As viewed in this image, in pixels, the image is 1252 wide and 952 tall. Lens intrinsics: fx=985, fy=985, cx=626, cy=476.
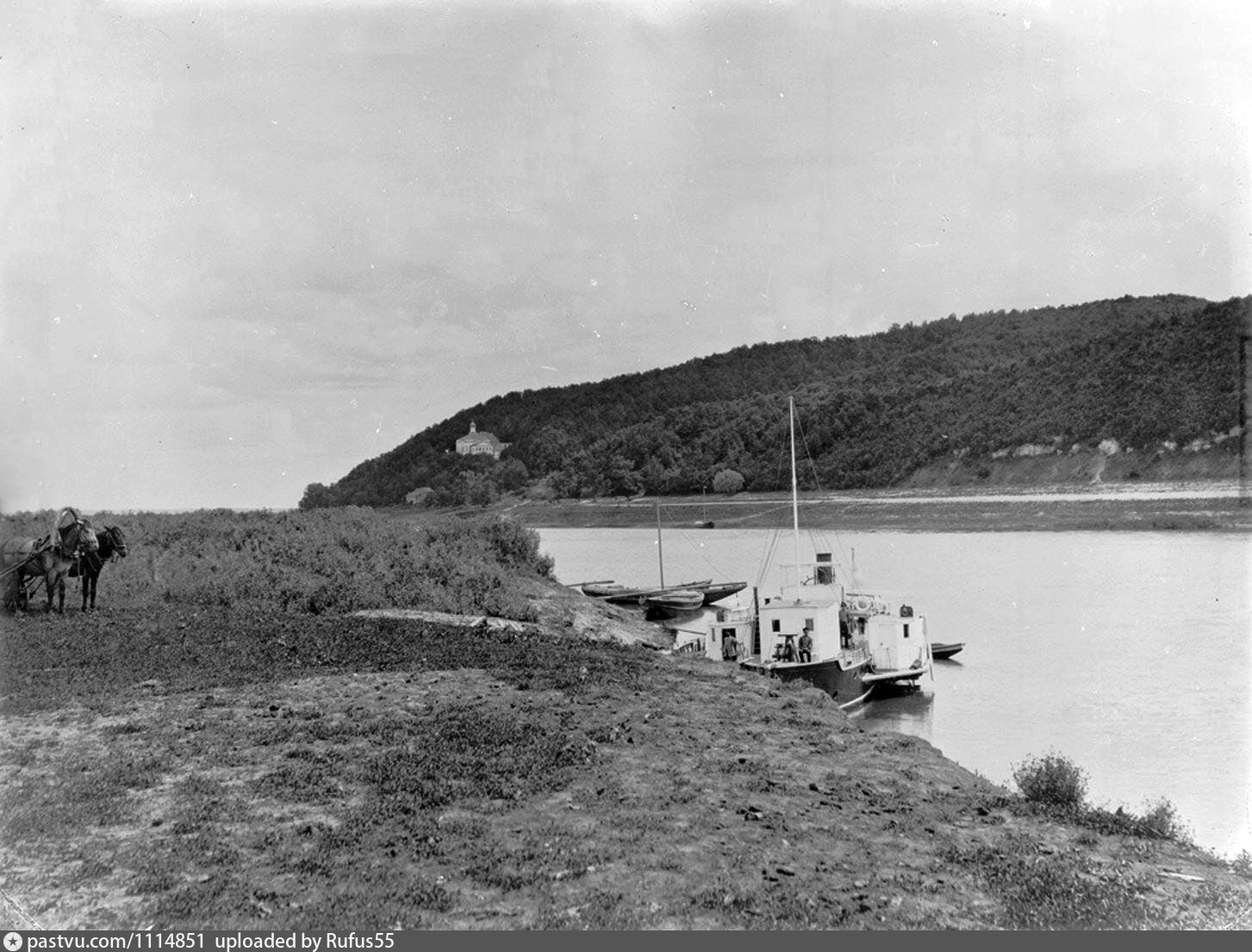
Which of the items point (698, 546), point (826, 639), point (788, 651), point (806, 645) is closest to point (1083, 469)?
point (698, 546)

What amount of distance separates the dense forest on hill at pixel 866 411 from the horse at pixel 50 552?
150 feet

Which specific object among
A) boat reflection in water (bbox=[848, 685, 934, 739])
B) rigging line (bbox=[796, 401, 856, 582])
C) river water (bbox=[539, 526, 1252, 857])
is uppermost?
rigging line (bbox=[796, 401, 856, 582])

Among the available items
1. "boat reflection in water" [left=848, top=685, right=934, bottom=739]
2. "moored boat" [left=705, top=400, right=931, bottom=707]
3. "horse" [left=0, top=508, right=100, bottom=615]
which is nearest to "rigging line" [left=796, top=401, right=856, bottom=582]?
"moored boat" [left=705, top=400, right=931, bottom=707]

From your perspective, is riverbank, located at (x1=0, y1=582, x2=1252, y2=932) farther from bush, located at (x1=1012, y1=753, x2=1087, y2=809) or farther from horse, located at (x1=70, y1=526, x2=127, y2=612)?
horse, located at (x1=70, y1=526, x2=127, y2=612)

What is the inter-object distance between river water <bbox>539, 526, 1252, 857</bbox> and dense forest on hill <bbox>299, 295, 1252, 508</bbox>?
54.4ft

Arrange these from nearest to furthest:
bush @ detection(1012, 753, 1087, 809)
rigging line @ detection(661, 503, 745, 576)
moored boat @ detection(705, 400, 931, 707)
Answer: bush @ detection(1012, 753, 1087, 809)
moored boat @ detection(705, 400, 931, 707)
rigging line @ detection(661, 503, 745, 576)

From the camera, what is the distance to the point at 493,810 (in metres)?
9.04

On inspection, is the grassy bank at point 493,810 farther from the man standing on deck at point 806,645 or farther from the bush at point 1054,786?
the man standing on deck at point 806,645

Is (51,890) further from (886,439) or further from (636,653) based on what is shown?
(886,439)

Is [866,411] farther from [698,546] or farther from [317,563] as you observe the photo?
[317,563]

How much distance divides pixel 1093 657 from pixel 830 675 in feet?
41.2

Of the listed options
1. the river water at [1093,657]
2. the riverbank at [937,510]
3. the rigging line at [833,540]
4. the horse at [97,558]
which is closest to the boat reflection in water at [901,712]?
the river water at [1093,657]

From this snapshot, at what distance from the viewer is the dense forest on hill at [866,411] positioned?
263ft

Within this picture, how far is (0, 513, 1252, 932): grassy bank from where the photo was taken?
23.2ft
